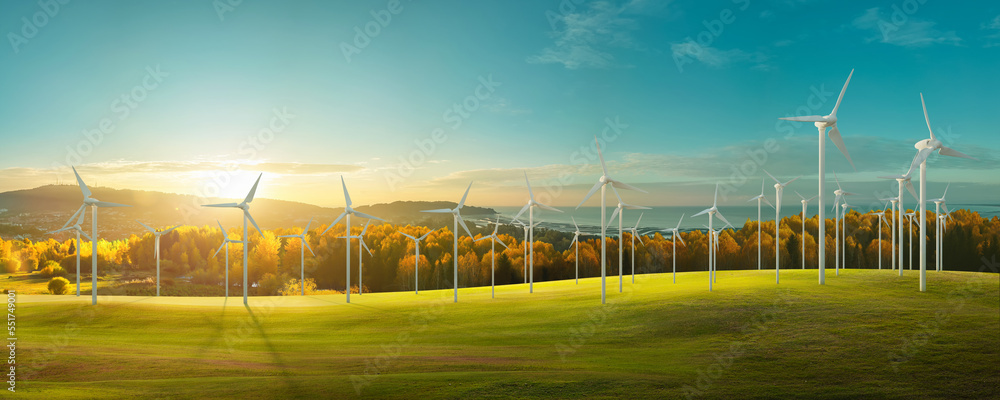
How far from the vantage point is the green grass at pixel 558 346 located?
62.8 ft

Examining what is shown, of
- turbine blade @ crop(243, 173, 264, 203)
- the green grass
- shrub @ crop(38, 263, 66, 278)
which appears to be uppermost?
turbine blade @ crop(243, 173, 264, 203)

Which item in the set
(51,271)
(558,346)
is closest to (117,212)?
(51,271)

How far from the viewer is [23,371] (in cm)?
2141

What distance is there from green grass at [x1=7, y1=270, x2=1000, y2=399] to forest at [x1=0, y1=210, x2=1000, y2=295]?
72.3 metres

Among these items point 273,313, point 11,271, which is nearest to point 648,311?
point 273,313

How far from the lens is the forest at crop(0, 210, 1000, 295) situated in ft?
375

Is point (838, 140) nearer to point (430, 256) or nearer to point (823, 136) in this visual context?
point (823, 136)

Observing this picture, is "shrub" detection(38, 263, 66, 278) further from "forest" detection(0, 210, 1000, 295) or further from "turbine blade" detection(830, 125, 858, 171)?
"turbine blade" detection(830, 125, 858, 171)

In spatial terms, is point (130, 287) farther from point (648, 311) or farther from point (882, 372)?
point (882, 372)

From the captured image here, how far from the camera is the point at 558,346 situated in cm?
2936

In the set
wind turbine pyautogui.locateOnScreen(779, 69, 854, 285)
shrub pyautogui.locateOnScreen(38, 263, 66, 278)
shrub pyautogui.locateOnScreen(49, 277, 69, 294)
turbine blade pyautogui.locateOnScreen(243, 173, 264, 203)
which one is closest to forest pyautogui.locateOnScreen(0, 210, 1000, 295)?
shrub pyautogui.locateOnScreen(38, 263, 66, 278)

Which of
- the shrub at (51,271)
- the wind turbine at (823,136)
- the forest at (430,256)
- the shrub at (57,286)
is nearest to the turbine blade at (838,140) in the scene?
the wind turbine at (823,136)

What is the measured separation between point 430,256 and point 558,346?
97.2 metres

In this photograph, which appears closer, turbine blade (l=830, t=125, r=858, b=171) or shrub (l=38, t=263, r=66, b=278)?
turbine blade (l=830, t=125, r=858, b=171)
